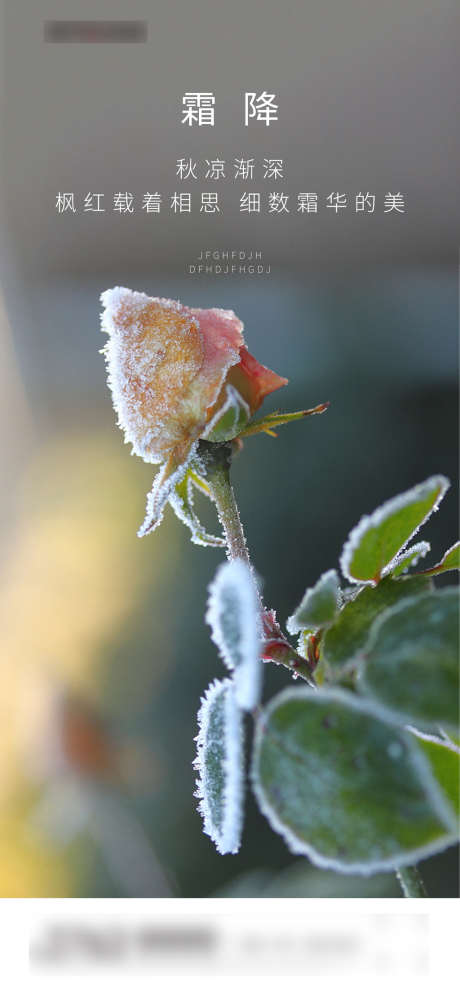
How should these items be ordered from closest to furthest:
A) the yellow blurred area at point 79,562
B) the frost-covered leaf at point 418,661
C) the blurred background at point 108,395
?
the frost-covered leaf at point 418,661 < the blurred background at point 108,395 < the yellow blurred area at point 79,562

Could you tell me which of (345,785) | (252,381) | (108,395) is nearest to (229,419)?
(252,381)

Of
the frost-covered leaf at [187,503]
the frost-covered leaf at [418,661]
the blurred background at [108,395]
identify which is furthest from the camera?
the blurred background at [108,395]

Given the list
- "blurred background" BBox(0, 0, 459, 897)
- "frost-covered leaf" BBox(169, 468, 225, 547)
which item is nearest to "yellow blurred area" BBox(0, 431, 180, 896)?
"blurred background" BBox(0, 0, 459, 897)

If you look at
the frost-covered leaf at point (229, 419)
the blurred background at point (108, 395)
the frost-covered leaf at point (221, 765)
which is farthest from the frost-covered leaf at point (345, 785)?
the blurred background at point (108, 395)

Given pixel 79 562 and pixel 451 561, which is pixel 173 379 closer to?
pixel 451 561

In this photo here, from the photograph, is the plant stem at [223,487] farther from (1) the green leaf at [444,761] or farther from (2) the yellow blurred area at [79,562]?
(2) the yellow blurred area at [79,562]

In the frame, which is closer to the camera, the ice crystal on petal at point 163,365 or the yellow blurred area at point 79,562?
the ice crystal on petal at point 163,365

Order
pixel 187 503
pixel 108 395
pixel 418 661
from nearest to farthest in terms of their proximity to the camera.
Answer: pixel 418 661 < pixel 187 503 < pixel 108 395

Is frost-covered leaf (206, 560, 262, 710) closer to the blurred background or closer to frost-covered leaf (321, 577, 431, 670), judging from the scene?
frost-covered leaf (321, 577, 431, 670)
